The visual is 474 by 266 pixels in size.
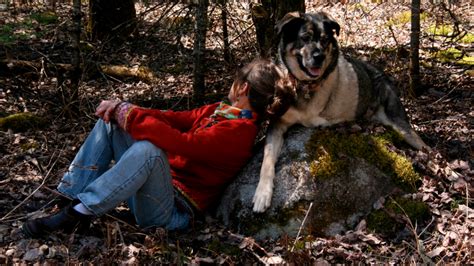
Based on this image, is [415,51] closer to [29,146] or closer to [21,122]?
[29,146]

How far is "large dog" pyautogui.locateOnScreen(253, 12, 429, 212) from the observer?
4.16 metres

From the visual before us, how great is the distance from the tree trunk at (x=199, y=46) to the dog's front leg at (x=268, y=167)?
2.24 metres

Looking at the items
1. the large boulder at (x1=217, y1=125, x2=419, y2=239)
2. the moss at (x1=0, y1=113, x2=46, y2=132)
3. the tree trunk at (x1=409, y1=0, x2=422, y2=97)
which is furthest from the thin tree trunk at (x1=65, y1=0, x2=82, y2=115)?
the tree trunk at (x1=409, y1=0, x2=422, y2=97)

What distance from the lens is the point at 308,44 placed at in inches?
165

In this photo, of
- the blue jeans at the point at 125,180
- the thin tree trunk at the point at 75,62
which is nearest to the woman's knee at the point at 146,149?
the blue jeans at the point at 125,180

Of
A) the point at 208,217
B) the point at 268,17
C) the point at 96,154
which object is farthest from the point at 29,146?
the point at 268,17

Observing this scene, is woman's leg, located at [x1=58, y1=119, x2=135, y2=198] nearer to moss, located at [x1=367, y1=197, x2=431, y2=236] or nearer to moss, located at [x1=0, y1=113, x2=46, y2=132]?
moss, located at [x1=367, y1=197, x2=431, y2=236]

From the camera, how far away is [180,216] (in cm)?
396

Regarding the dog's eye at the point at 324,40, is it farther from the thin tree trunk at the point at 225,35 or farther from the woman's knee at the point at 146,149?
the thin tree trunk at the point at 225,35

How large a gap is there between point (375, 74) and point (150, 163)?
2.80 meters

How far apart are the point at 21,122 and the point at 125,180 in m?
3.13

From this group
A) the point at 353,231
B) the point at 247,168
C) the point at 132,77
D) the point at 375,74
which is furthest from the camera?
the point at 132,77

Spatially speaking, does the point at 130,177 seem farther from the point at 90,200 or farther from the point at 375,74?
the point at 375,74

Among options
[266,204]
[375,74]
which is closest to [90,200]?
[266,204]
